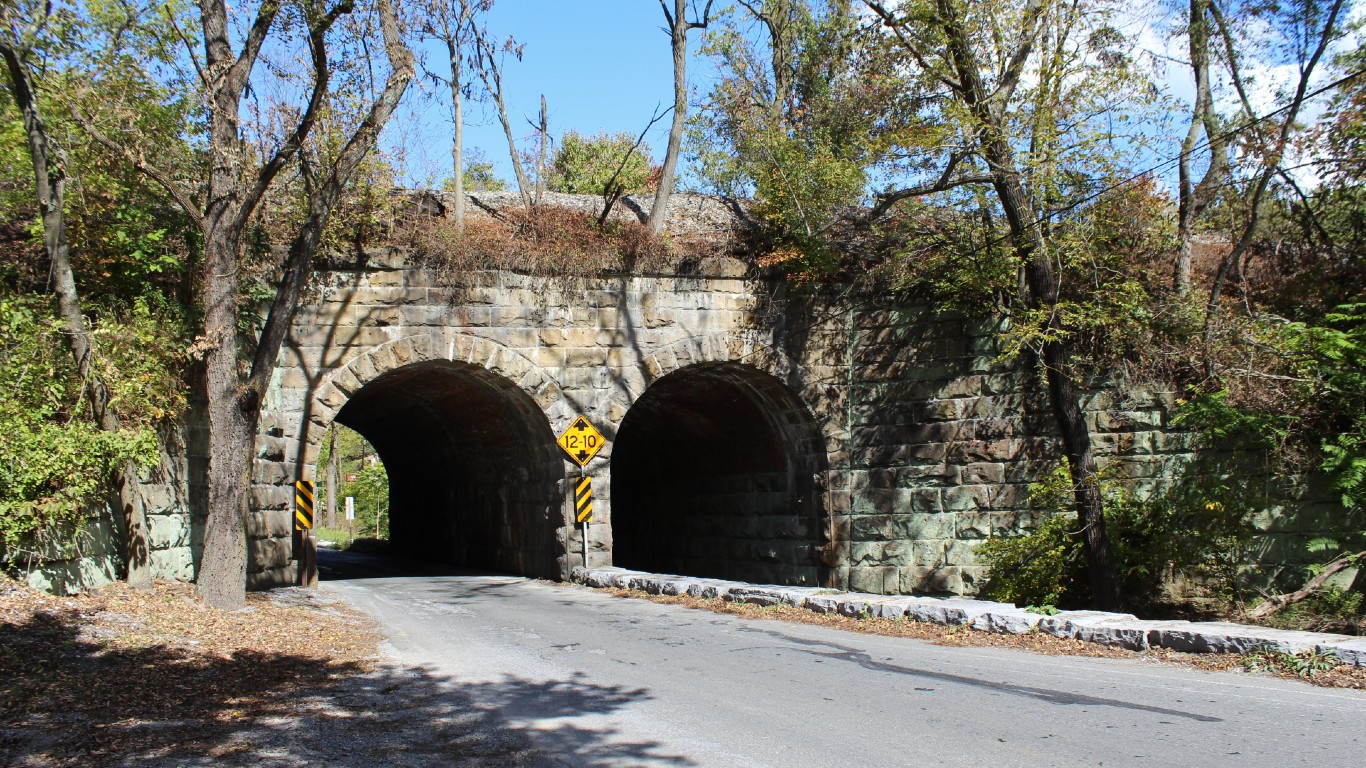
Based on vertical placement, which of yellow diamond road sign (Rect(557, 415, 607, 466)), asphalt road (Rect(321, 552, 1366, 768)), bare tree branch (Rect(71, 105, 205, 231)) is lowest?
asphalt road (Rect(321, 552, 1366, 768))

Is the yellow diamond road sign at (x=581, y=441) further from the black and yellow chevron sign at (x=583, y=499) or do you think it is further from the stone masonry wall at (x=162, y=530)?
the stone masonry wall at (x=162, y=530)

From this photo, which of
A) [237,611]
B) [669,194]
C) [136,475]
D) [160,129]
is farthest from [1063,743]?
[669,194]

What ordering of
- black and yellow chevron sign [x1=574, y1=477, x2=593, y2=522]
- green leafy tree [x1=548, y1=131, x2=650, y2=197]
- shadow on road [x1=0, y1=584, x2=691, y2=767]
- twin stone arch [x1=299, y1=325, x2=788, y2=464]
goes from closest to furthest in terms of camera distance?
shadow on road [x1=0, y1=584, x2=691, y2=767] < twin stone arch [x1=299, y1=325, x2=788, y2=464] < black and yellow chevron sign [x1=574, y1=477, x2=593, y2=522] < green leafy tree [x1=548, y1=131, x2=650, y2=197]

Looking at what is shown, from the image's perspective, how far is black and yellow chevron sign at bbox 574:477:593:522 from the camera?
15.6 m

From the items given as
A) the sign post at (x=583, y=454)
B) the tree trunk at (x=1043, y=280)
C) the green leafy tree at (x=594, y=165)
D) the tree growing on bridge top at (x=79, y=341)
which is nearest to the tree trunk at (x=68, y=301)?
the tree growing on bridge top at (x=79, y=341)

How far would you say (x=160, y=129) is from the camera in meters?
12.9

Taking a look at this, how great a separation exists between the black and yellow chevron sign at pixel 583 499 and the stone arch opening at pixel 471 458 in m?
0.48

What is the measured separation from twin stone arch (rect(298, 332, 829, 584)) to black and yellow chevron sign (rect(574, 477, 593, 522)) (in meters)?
0.25

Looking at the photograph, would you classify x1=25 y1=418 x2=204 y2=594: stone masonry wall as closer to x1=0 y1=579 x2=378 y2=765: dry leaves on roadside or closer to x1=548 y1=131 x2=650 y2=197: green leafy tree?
x1=0 y1=579 x2=378 y2=765: dry leaves on roadside

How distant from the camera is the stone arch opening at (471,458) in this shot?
53.4ft

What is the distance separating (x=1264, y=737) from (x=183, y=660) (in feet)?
24.5

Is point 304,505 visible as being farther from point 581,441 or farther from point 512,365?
point 581,441

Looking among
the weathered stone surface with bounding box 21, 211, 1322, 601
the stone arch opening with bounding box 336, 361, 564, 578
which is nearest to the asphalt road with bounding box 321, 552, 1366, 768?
the weathered stone surface with bounding box 21, 211, 1322, 601

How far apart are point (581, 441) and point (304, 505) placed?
406 centimetres
